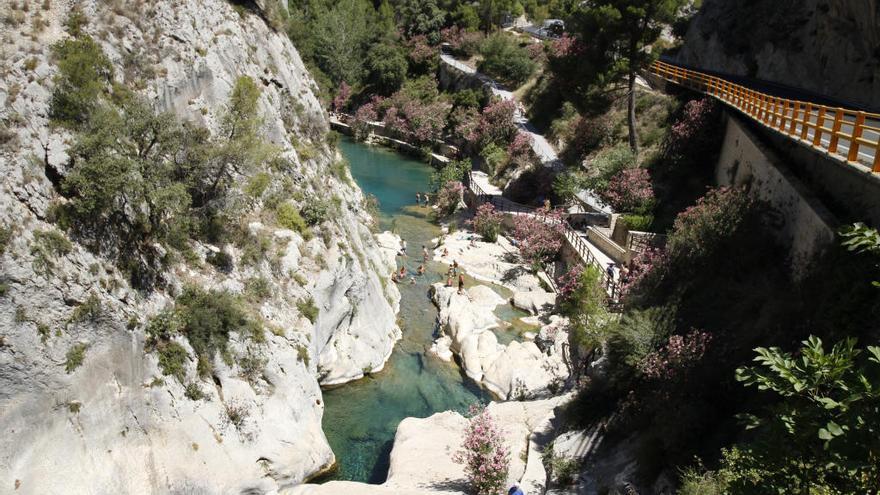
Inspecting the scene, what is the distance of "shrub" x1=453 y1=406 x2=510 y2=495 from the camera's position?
15195mm

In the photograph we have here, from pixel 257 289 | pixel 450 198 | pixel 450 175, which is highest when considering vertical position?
pixel 257 289

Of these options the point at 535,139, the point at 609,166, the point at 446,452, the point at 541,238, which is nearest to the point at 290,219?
the point at 446,452

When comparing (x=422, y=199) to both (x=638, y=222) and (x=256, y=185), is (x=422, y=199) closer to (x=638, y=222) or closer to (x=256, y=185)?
(x=638, y=222)

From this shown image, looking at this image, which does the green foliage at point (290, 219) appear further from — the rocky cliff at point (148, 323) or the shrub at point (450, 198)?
the shrub at point (450, 198)

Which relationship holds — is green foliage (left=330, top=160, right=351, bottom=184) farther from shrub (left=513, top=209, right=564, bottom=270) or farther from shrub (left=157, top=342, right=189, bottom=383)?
shrub (left=157, top=342, right=189, bottom=383)

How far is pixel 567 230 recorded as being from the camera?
32.9m

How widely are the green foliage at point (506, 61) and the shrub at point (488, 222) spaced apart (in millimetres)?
27724

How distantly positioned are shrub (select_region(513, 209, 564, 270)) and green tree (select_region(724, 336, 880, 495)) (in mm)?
25947

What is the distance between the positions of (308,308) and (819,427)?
55.5 feet

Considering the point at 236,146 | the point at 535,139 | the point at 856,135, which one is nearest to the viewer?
the point at 856,135

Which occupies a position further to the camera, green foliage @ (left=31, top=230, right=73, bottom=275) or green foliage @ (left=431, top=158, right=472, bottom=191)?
green foliage @ (left=431, top=158, right=472, bottom=191)

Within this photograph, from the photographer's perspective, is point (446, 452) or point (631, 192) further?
point (631, 192)

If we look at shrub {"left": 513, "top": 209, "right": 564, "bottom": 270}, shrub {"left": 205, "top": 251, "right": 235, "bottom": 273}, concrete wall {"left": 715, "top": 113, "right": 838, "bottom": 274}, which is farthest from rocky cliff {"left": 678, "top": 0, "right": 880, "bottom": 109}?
shrub {"left": 205, "top": 251, "right": 235, "bottom": 273}

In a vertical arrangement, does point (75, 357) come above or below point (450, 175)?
above
